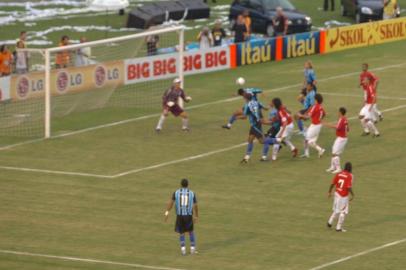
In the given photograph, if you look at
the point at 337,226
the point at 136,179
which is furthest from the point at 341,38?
the point at 337,226

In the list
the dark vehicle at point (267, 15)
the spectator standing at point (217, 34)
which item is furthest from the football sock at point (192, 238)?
the dark vehicle at point (267, 15)

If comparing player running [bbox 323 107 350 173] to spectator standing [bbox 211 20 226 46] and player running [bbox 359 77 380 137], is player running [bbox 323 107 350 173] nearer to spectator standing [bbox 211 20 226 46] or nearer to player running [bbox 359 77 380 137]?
player running [bbox 359 77 380 137]

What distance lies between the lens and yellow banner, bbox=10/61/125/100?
49375 mm

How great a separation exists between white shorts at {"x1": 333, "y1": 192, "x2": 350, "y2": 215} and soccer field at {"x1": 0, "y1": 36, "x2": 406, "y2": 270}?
639 millimetres

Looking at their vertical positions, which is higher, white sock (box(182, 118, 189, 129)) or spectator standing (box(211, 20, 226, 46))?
spectator standing (box(211, 20, 226, 46))

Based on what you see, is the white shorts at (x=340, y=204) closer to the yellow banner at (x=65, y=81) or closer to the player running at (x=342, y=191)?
the player running at (x=342, y=191)

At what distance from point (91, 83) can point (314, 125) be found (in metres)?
10.3

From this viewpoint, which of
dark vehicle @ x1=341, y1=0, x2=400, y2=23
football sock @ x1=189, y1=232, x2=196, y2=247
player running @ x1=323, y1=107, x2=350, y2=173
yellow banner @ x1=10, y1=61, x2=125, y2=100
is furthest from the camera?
dark vehicle @ x1=341, y1=0, x2=400, y2=23

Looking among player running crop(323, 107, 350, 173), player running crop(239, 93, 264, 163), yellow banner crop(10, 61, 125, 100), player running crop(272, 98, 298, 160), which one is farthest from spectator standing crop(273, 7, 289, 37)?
player running crop(323, 107, 350, 173)

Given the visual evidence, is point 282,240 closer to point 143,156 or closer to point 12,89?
point 143,156

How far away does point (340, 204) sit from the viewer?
116 feet

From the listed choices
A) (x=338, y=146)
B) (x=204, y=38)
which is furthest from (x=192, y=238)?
(x=204, y=38)

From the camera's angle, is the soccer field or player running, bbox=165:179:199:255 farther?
the soccer field

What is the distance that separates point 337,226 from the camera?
35938 millimetres
